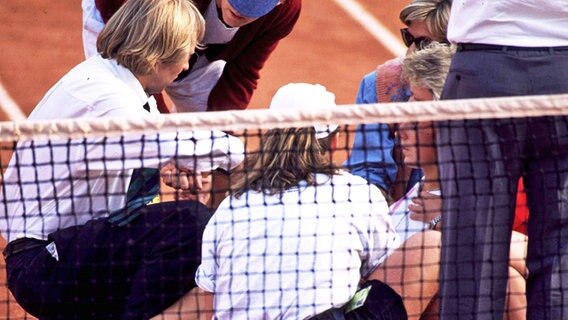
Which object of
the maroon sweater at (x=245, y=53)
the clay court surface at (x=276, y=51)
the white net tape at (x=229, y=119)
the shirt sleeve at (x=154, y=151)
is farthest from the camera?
the clay court surface at (x=276, y=51)

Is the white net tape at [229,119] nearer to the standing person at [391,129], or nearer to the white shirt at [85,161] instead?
the white shirt at [85,161]

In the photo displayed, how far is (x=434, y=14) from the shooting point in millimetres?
5887

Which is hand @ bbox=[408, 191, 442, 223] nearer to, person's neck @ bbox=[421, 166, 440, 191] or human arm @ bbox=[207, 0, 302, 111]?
person's neck @ bbox=[421, 166, 440, 191]

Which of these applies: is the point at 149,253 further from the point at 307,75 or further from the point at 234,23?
the point at 307,75

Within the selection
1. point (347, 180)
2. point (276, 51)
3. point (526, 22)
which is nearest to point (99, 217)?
point (347, 180)

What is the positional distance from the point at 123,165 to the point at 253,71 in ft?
5.60

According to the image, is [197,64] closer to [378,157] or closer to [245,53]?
[245,53]

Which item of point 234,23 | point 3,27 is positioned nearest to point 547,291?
point 234,23

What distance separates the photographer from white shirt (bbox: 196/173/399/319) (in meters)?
4.57

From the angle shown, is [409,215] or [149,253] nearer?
[149,253]

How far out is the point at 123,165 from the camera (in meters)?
4.78

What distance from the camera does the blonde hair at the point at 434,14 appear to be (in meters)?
5.85

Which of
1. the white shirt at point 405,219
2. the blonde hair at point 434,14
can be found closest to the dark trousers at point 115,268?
the white shirt at point 405,219

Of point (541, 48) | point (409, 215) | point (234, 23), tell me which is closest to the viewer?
point (541, 48)
